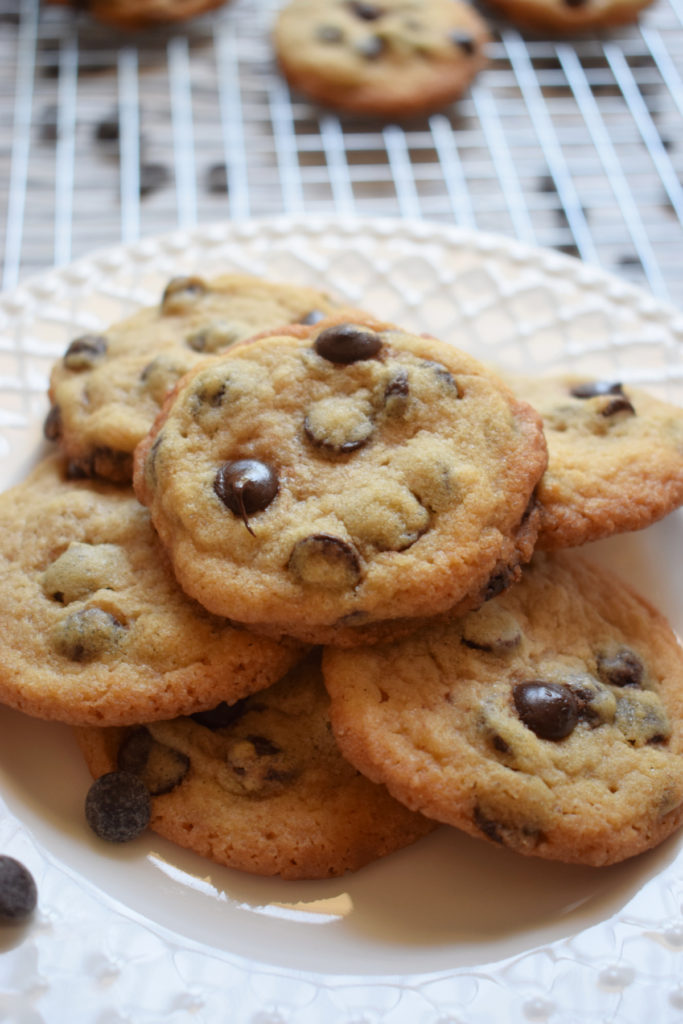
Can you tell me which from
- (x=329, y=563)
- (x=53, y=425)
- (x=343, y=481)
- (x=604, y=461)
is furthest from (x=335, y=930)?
(x=53, y=425)

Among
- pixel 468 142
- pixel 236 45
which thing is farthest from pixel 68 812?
pixel 236 45

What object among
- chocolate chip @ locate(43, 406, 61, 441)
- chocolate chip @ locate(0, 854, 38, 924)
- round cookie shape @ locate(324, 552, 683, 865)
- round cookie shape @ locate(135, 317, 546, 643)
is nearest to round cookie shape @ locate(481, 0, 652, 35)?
round cookie shape @ locate(135, 317, 546, 643)

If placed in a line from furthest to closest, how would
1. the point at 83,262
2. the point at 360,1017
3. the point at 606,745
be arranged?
the point at 83,262 < the point at 606,745 < the point at 360,1017

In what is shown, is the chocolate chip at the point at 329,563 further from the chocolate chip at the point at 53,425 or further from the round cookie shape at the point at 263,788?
the chocolate chip at the point at 53,425

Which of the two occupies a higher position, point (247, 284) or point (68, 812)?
point (247, 284)

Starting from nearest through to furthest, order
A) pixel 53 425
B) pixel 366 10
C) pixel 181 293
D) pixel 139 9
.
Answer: pixel 53 425 < pixel 181 293 < pixel 366 10 < pixel 139 9

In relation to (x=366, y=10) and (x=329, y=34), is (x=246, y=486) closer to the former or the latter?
(x=329, y=34)

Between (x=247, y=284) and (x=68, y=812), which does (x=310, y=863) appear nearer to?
(x=68, y=812)
